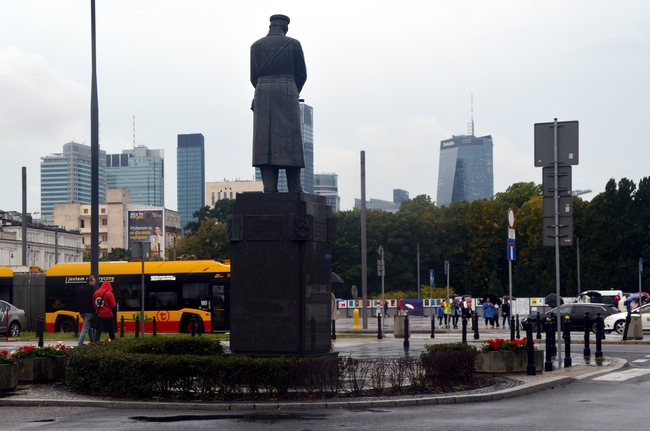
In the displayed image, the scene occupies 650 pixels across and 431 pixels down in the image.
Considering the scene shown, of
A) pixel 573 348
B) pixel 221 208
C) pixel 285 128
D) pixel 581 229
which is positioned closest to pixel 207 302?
pixel 573 348

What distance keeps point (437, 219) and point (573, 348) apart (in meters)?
71.1

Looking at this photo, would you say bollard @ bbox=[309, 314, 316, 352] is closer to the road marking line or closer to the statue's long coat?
the statue's long coat

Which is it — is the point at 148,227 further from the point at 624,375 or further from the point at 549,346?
the point at 624,375

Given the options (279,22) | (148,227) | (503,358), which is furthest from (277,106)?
(148,227)

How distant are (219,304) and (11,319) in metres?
8.28

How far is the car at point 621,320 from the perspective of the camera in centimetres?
3875

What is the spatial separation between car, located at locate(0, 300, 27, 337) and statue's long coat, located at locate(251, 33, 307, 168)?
23947mm

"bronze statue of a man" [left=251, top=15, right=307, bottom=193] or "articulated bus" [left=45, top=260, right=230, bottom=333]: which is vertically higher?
"bronze statue of a man" [left=251, top=15, right=307, bottom=193]

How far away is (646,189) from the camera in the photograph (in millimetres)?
88500

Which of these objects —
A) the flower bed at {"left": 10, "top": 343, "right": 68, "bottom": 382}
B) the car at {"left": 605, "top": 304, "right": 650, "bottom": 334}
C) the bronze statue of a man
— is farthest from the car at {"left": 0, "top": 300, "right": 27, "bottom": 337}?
the car at {"left": 605, "top": 304, "right": 650, "bottom": 334}

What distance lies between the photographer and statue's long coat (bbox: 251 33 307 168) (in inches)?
681

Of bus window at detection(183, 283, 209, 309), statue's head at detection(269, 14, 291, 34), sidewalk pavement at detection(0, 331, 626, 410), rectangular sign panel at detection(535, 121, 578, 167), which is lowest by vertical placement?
sidewalk pavement at detection(0, 331, 626, 410)

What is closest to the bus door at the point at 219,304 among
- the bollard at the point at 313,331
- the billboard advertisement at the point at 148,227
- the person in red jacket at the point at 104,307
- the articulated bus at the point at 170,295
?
the articulated bus at the point at 170,295

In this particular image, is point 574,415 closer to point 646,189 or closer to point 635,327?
point 635,327
